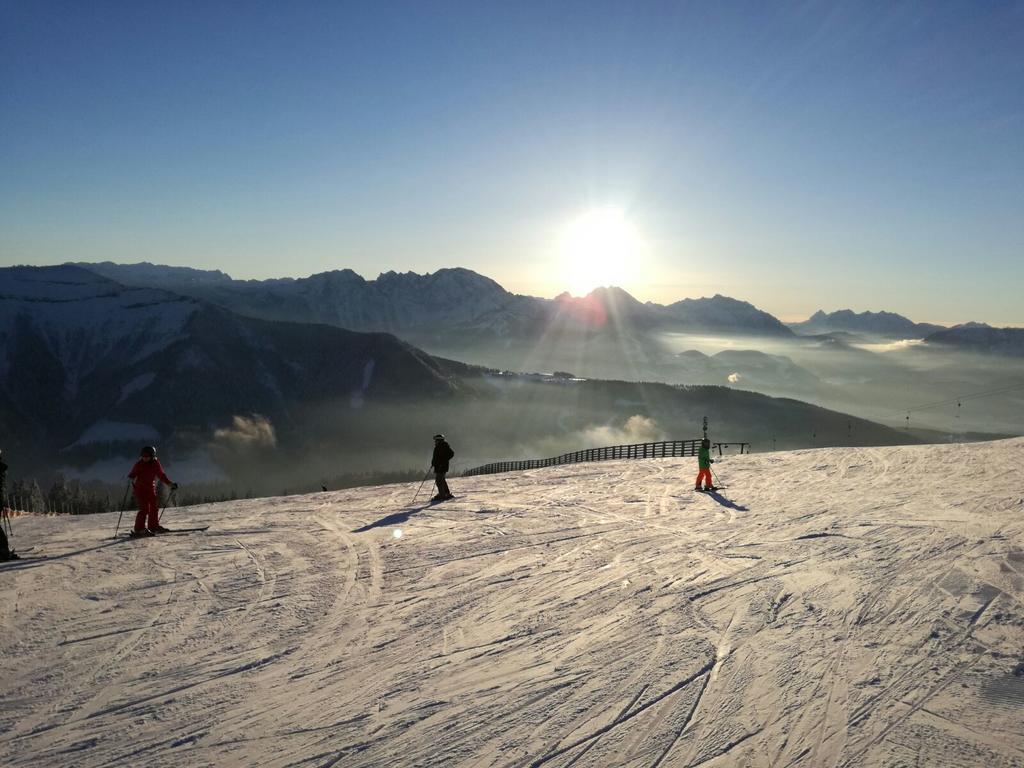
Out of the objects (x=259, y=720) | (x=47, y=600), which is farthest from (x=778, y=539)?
(x=47, y=600)

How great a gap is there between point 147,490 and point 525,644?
9.80m

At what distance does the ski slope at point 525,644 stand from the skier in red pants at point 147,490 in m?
0.75

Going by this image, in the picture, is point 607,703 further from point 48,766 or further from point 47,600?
point 47,600

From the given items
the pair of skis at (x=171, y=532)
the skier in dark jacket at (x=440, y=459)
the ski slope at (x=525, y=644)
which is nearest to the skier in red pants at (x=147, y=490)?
the pair of skis at (x=171, y=532)

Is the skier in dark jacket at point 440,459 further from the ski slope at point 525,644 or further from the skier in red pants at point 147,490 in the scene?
the skier in red pants at point 147,490

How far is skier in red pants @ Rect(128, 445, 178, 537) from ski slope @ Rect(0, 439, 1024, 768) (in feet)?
2.47

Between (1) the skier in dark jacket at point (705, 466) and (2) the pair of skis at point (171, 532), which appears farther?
(1) the skier in dark jacket at point (705, 466)

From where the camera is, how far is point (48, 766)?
16.9 feet

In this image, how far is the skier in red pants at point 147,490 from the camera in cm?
1278

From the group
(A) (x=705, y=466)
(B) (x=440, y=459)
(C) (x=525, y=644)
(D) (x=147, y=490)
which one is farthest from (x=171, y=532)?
(A) (x=705, y=466)

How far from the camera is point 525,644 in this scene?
7.34m

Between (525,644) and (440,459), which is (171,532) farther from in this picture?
(525,644)

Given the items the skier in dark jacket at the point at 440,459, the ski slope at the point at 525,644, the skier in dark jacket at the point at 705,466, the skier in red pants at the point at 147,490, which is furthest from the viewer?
the skier in dark jacket at the point at 705,466

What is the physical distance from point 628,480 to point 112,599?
16454mm
